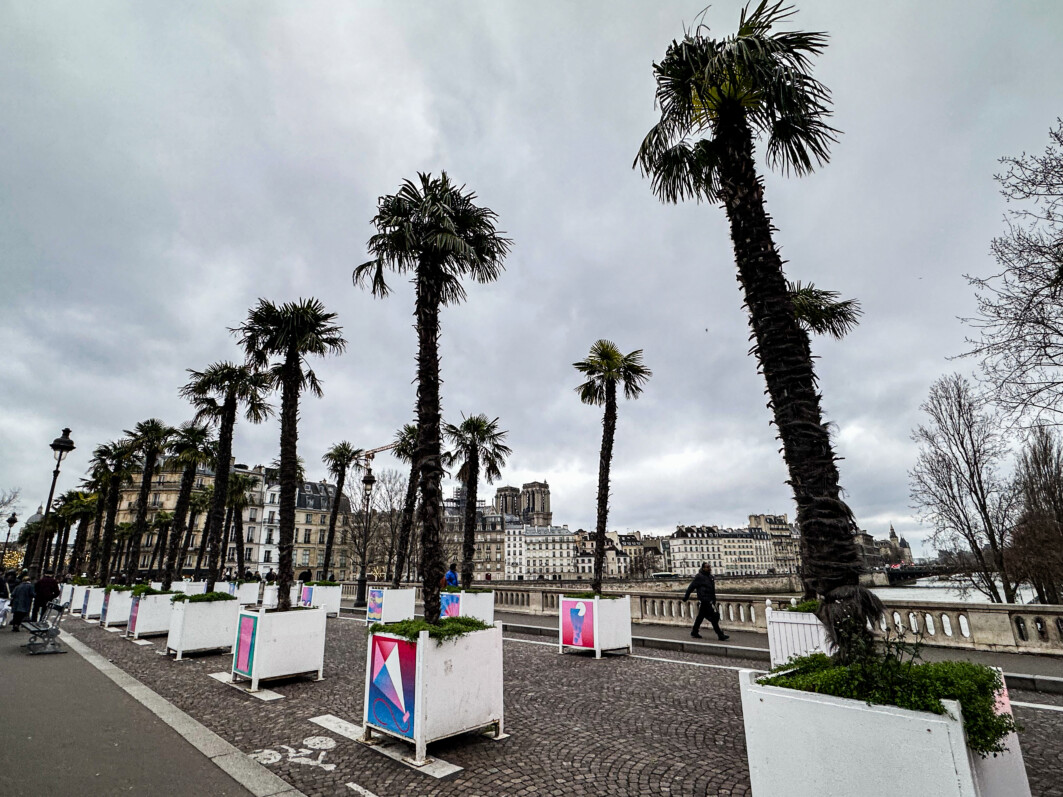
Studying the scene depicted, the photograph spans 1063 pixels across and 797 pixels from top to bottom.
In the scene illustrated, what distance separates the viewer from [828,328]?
12.6 m

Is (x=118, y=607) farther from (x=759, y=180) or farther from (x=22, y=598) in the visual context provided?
(x=759, y=180)

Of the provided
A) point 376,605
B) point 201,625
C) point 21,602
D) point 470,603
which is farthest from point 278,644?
point 21,602

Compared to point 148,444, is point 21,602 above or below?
below

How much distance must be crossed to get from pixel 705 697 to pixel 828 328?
368 inches

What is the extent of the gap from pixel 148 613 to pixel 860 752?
1795cm

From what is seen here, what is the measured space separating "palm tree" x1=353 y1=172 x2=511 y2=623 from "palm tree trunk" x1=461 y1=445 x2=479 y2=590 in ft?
39.0

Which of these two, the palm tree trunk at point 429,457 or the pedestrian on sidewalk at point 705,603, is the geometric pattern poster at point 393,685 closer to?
the palm tree trunk at point 429,457

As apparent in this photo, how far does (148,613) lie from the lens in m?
14.6

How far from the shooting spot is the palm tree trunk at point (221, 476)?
17328 millimetres

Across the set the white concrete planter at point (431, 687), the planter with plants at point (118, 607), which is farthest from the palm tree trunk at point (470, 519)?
the white concrete planter at point (431, 687)

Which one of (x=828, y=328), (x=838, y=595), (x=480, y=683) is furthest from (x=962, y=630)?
(x=480, y=683)

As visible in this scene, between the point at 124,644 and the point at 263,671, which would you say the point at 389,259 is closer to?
the point at 263,671

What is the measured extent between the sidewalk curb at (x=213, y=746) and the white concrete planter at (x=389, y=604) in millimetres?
7692

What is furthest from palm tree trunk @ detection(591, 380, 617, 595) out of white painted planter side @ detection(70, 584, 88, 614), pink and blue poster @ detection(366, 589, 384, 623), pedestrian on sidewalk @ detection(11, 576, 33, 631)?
white painted planter side @ detection(70, 584, 88, 614)
